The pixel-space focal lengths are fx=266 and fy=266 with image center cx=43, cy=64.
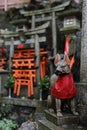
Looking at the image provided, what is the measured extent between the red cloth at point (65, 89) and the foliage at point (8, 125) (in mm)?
3046

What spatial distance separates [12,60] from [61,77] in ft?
16.4

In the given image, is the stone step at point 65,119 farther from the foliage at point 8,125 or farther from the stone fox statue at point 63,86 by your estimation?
the foliage at point 8,125

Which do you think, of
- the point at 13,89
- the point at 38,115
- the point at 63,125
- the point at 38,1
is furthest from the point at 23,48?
the point at 63,125

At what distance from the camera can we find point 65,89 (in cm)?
448

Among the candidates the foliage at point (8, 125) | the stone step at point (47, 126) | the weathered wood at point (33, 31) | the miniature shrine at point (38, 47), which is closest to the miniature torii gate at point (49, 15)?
the miniature shrine at point (38, 47)

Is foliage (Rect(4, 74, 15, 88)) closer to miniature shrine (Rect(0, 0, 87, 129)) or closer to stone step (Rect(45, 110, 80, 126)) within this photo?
miniature shrine (Rect(0, 0, 87, 129))

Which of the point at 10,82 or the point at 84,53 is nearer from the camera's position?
the point at 84,53

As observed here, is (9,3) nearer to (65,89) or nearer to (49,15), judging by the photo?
(49,15)

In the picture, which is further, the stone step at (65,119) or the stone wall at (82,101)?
the stone wall at (82,101)

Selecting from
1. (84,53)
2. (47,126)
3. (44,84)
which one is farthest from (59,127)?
(44,84)

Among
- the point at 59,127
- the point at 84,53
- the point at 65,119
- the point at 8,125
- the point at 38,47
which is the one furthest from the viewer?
the point at 38,47

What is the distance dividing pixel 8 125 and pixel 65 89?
3.38 metres

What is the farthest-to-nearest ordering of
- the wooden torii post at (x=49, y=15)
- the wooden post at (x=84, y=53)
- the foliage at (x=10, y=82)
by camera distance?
the wooden torii post at (x=49, y=15), the foliage at (x=10, y=82), the wooden post at (x=84, y=53)

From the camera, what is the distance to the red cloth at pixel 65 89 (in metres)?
4.48
